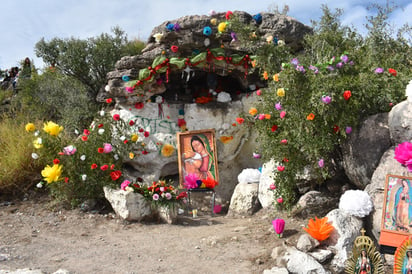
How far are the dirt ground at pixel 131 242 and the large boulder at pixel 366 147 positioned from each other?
1.08 meters

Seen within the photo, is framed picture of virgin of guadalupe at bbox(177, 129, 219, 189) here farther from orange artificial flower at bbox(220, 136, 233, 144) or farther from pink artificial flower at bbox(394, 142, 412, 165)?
pink artificial flower at bbox(394, 142, 412, 165)

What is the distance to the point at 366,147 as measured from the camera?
4.98 m

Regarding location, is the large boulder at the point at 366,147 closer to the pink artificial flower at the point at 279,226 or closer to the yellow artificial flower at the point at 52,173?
the pink artificial flower at the point at 279,226

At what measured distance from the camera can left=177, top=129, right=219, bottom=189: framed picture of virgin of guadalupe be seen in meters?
7.46

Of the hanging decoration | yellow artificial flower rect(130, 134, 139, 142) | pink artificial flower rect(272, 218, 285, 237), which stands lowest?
pink artificial flower rect(272, 218, 285, 237)

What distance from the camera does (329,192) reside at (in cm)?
577

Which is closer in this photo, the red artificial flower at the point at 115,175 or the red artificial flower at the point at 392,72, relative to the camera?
the red artificial flower at the point at 392,72

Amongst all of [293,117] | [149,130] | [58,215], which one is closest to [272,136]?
[293,117]

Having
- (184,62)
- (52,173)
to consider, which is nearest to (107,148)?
(52,173)

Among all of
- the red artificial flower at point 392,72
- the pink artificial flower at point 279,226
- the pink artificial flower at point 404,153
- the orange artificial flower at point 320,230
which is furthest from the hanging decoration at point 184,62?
the orange artificial flower at point 320,230

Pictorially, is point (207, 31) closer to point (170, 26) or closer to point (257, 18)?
point (170, 26)

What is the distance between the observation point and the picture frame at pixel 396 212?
12.8 feet

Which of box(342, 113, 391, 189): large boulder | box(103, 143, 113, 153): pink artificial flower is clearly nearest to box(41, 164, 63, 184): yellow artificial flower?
box(103, 143, 113, 153): pink artificial flower

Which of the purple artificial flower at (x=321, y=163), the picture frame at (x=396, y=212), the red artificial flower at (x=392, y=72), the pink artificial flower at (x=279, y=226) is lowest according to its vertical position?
the pink artificial flower at (x=279, y=226)
